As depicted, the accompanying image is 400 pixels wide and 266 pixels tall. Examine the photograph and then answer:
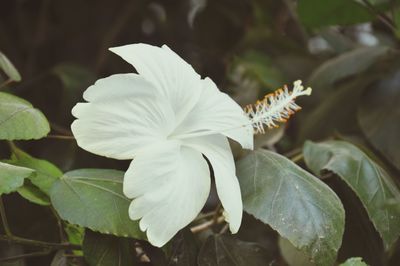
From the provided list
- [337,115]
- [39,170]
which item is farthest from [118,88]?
[337,115]

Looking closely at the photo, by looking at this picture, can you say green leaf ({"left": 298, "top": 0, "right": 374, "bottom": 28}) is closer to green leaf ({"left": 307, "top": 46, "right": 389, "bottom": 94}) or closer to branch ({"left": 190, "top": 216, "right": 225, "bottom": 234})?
green leaf ({"left": 307, "top": 46, "right": 389, "bottom": 94})

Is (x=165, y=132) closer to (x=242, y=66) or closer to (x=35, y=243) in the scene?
(x=35, y=243)

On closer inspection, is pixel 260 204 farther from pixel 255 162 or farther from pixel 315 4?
pixel 315 4

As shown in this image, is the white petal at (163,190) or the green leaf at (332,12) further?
the green leaf at (332,12)

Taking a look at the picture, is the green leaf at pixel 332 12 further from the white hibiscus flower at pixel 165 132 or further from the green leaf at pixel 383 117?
the white hibiscus flower at pixel 165 132

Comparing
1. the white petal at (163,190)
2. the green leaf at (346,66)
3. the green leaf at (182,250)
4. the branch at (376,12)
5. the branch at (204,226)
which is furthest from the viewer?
the green leaf at (346,66)

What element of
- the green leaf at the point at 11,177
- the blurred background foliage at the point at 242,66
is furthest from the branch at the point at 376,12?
the green leaf at the point at 11,177
